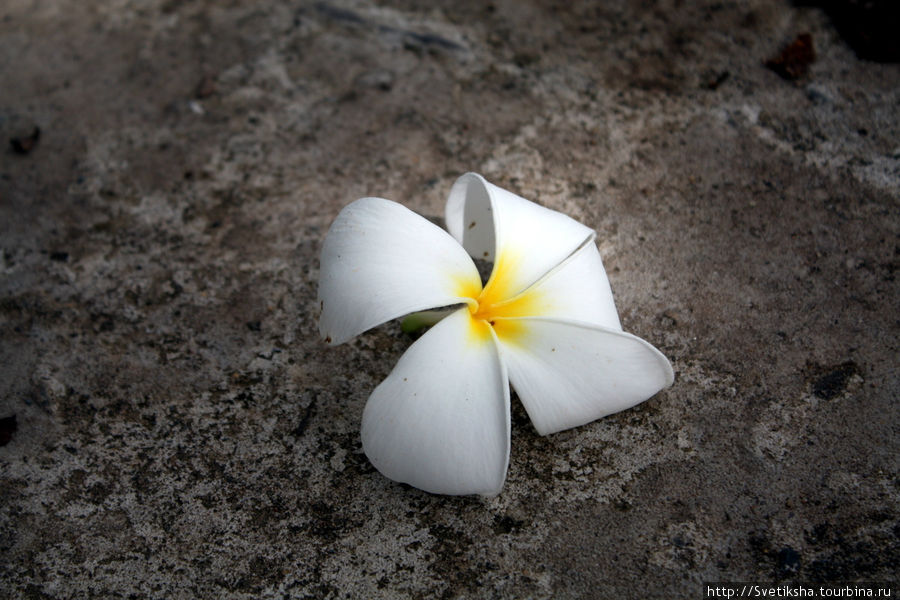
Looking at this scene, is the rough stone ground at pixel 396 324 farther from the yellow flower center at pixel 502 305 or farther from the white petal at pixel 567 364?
the yellow flower center at pixel 502 305

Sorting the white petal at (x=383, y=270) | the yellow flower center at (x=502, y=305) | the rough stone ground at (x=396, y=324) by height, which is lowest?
the rough stone ground at (x=396, y=324)

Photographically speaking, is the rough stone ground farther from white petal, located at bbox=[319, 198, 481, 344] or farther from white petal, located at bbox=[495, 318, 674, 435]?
white petal, located at bbox=[319, 198, 481, 344]

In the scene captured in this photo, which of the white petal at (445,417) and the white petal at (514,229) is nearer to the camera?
the white petal at (445,417)

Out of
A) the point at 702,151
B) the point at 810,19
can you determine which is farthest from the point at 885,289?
the point at 810,19

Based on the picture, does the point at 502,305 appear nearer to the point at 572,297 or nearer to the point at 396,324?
the point at 572,297

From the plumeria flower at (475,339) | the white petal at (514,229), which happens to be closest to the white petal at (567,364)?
the plumeria flower at (475,339)

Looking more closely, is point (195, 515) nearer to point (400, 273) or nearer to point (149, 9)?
point (400, 273)

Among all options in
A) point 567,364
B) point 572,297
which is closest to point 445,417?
point 567,364
